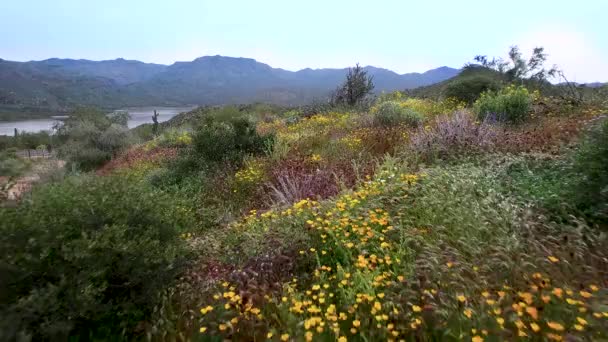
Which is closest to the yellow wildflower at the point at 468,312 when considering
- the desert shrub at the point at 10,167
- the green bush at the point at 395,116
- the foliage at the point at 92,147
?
the desert shrub at the point at 10,167

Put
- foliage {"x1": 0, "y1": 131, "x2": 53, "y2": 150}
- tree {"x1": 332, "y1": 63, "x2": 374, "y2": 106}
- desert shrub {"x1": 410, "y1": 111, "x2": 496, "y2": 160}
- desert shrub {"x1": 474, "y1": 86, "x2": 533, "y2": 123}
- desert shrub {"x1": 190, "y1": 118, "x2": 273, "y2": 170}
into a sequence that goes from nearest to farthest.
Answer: desert shrub {"x1": 410, "y1": 111, "x2": 496, "y2": 160}, desert shrub {"x1": 474, "y1": 86, "x2": 533, "y2": 123}, desert shrub {"x1": 190, "y1": 118, "x2": 273, "y2": 170}, tree {"x1": 332, "y1": 63, "x2": 374, "y2": 106}, foliage {"x1": 0, "y1": 131, "x2": 53, "y2": 150}

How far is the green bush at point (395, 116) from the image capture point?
970 centimetres

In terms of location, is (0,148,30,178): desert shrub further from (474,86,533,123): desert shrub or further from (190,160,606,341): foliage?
(474,86,533,123): desert shrub

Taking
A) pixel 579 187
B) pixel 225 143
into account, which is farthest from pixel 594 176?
pixel 225 143

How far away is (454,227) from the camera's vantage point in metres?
3.30

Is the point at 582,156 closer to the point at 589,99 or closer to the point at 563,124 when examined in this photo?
the point at 563,124

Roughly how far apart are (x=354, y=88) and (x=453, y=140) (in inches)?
530

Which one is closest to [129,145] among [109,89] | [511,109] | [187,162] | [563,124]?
[187,162]

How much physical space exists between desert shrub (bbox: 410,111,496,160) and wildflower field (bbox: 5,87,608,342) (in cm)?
4

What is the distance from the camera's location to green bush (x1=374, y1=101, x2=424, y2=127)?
970 cm

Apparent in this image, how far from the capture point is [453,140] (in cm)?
614

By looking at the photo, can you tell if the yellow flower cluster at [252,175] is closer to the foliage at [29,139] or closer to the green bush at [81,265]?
the green bush at [81,265]

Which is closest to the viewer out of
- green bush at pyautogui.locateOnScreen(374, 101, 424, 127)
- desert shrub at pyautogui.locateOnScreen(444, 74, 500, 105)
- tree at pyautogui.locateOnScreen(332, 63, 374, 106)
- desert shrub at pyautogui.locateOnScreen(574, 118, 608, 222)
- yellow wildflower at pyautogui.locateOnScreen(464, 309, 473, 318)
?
yellow wildflower at pyautogui.locateOnScreen(464, 309, 473, 318)

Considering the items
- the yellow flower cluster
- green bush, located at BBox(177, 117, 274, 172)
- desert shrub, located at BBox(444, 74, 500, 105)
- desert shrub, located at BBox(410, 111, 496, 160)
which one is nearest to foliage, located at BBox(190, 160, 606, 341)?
desert shrub, located at BBox(410, 111, 496, 160)
